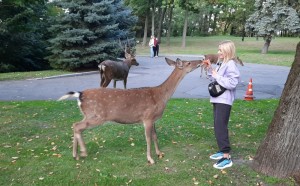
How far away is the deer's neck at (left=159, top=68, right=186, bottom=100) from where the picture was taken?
597cm

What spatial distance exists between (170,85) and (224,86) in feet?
3.43

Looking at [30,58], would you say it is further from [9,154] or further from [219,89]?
[219,89]

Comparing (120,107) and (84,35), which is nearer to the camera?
(120,107)

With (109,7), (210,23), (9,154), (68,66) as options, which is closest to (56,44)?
(68,66)

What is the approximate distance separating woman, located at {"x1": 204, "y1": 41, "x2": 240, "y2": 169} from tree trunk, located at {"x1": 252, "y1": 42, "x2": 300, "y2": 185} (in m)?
0.57

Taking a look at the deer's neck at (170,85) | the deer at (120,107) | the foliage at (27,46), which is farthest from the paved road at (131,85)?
the deer at (120,107)

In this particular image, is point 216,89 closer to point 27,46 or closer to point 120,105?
point 120,105

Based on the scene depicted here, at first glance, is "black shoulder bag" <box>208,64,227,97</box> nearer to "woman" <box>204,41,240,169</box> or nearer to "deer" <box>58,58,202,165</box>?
"woman" <box>204,41,240,169</box>

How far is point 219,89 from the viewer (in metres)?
5.33

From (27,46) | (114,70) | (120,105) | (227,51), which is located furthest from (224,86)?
(27,46)

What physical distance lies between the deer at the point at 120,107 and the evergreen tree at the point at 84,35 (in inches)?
595

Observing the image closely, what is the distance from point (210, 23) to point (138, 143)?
7262 cm

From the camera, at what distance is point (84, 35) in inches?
822

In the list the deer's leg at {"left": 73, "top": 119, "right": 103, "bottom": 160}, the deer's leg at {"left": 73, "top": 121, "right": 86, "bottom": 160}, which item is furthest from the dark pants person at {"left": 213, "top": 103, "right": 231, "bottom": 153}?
the deer's leg at {"left": 73, "top": 121, "right": 86, "bottom": 160}
